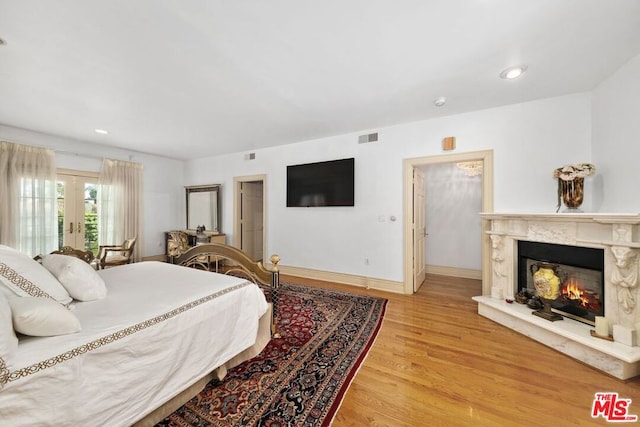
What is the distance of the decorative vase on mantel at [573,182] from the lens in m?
2.37

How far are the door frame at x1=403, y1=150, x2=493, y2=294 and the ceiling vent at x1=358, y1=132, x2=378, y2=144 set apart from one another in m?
0.65

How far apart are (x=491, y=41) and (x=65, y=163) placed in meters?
6.53

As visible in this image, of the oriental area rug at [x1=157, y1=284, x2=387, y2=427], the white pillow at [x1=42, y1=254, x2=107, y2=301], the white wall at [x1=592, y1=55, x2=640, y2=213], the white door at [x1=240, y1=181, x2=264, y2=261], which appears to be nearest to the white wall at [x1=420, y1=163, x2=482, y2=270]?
the white wall at [x1=592, y1=55, x2=640, y2=213]

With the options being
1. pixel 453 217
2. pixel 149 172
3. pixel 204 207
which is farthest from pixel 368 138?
pixel 149 172

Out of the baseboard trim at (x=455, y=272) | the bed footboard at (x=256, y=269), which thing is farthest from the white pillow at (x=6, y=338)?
the baseboard trim at (x=455, y=272)

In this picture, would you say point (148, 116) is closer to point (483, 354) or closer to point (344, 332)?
point (344, 332)

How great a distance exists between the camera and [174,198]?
611 cm

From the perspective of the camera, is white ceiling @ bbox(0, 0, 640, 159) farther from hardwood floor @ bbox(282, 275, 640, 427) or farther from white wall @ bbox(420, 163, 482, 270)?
hardwood floor @ bbox(282, 275, 640, 427)

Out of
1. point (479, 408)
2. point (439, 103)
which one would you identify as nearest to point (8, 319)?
point (479, 408)

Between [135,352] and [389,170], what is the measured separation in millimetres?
3601

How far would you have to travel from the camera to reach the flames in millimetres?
2244

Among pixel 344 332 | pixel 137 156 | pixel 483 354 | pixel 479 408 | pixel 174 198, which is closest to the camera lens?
pixel 479 408

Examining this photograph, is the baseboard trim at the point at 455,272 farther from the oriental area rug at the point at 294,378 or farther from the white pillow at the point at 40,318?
the white pillow at the point at 40,318

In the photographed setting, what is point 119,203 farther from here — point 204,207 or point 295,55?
point 295,55
